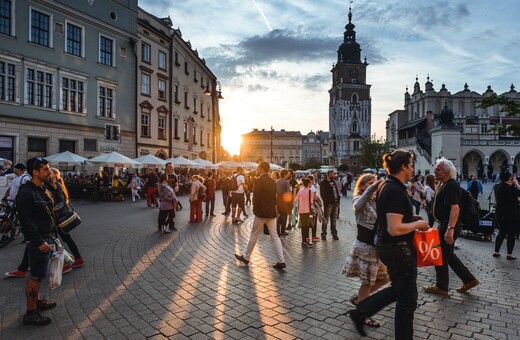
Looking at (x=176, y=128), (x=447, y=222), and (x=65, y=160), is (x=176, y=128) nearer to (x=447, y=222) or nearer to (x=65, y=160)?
(x=65, y=160)

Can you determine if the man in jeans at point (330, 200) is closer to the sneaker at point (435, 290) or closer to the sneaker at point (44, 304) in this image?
the sneaker at point (435, 290)

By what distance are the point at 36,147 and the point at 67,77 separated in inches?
210

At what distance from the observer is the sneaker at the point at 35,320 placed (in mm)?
4371

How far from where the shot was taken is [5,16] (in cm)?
2145

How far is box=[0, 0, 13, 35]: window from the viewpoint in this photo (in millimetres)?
21297

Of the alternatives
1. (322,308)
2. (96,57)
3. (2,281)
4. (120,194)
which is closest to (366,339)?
(322,308)

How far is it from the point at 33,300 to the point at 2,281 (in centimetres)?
221

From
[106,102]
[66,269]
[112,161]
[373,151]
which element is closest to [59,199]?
[66,269]

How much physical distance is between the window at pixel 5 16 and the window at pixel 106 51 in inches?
261

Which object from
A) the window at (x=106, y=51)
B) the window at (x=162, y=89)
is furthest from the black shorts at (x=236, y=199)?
the window at (x=162, y=89)

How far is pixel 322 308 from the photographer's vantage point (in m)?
5.07

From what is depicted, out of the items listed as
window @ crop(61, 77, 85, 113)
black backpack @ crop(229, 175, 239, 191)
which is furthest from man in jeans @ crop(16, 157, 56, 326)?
window @ crop(61, 77, 85, 113)

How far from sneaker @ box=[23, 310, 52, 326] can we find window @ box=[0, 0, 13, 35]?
75.6ft

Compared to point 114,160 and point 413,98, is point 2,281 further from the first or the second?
point 413,98
